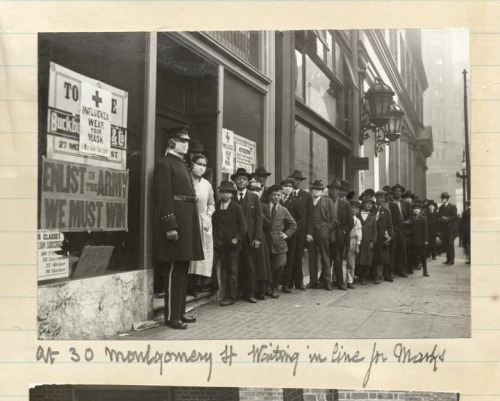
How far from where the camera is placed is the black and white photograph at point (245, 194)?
220 centimetres

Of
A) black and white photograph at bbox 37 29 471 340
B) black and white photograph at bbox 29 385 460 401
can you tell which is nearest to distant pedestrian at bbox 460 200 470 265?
black and white photograph at bbox 37 29 471 340

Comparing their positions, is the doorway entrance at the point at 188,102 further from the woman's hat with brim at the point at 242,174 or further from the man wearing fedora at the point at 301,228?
the man wearing fedora at the point at 301,228

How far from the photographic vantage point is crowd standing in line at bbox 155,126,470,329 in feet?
8.66

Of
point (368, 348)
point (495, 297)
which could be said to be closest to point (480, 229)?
point (495, 297)

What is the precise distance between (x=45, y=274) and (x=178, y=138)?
99 centimetres

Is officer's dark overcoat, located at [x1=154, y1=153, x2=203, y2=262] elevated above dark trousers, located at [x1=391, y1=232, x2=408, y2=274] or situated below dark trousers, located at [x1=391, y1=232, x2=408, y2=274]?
above

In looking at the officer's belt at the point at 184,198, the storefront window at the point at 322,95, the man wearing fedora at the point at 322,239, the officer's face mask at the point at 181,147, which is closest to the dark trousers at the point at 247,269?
the man wearing fedora at the point at 322,239

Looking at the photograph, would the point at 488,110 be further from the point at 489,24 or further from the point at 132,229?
the point at 132,229

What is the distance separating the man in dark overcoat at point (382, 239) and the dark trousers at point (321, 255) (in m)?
0.31

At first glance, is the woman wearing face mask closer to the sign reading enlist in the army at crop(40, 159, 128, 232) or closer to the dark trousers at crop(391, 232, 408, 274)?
the sign reading enlist in the army at crop(40, 159, 128, 232)

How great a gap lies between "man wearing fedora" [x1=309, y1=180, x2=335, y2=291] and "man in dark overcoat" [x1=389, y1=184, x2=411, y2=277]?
37 centimetres

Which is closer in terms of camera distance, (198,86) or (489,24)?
(489,24)

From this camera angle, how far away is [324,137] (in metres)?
3.45

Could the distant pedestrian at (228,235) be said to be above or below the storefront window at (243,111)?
Answer: below
